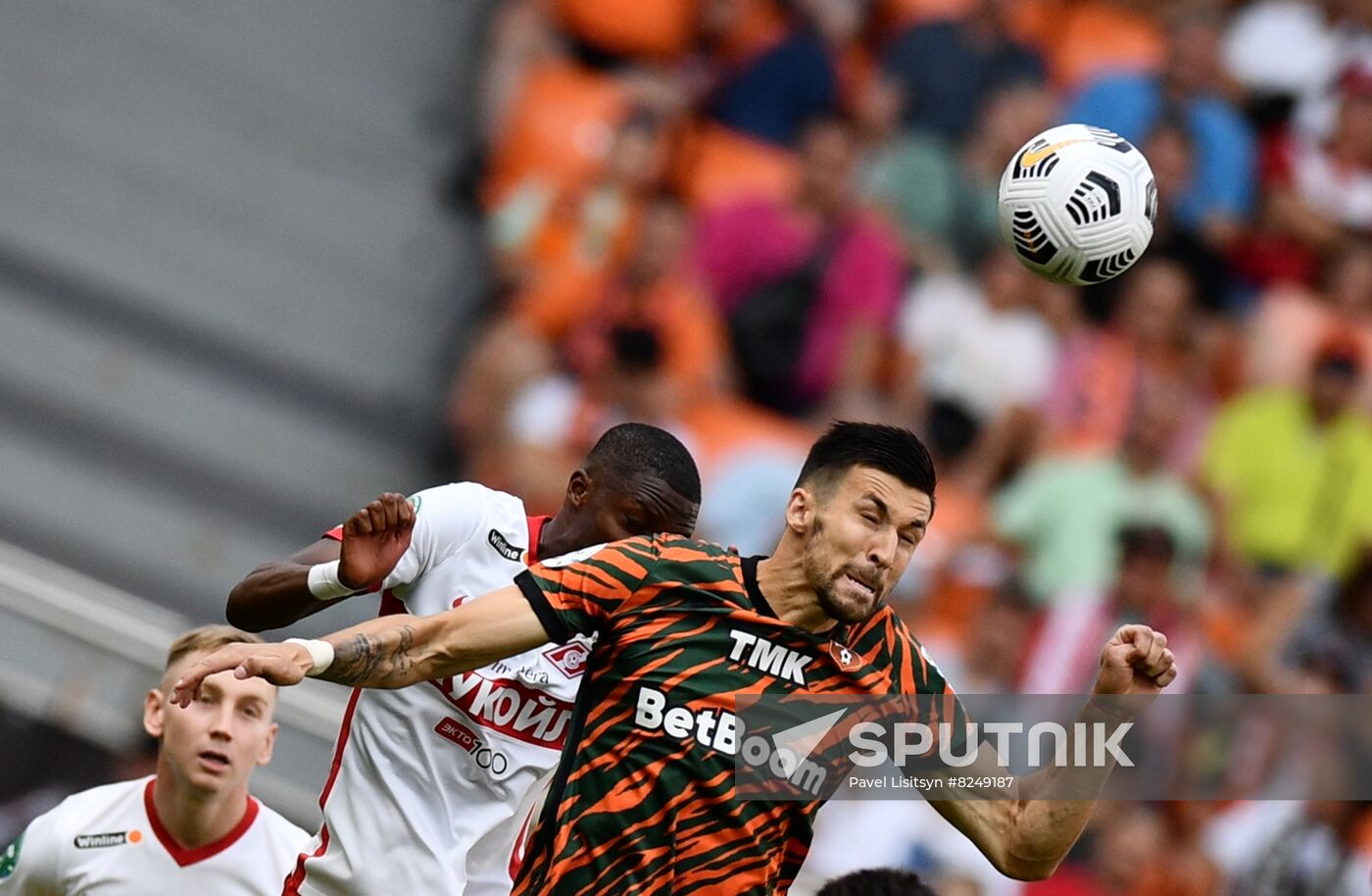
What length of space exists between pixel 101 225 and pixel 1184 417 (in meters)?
6.48

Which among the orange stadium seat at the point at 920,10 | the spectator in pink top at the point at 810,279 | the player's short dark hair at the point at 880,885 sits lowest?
the player's short dark hair at the point at 880,885

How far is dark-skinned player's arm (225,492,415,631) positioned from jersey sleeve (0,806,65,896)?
1488 millimetres

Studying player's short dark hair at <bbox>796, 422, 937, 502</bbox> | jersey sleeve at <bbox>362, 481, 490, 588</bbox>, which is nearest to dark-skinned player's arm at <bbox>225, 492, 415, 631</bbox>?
jersey sleeve at <bbox>362, 481, 490, 588</bbox>

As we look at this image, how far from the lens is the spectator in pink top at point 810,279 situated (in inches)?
441

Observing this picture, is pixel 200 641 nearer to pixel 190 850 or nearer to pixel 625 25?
pixel 190 850

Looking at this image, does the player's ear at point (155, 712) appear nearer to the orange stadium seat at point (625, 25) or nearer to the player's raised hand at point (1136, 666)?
the player's raised hand at point (1136, 666)

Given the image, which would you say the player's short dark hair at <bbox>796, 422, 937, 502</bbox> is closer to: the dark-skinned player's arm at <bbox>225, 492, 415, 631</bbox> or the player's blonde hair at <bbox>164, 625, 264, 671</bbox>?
the dark-skinned player's arm at <bbox>225, 492, 415, 631</bbox>

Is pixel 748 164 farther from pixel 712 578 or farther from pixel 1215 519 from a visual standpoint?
pixel 712 578

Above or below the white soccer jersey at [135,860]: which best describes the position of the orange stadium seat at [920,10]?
above

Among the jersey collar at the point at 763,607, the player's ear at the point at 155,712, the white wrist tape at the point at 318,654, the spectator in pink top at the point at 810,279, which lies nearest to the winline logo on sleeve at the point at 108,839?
the player's ear at the point at 155,712

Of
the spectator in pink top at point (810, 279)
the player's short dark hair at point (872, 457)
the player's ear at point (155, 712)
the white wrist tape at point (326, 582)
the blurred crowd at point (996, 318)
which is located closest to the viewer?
the player's short dark hair at point (872, 457)

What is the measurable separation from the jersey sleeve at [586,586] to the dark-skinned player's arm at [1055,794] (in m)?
0.93

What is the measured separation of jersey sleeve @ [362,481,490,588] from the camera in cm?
568

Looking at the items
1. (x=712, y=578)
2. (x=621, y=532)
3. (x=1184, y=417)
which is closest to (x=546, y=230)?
(x=1184, y=417)
